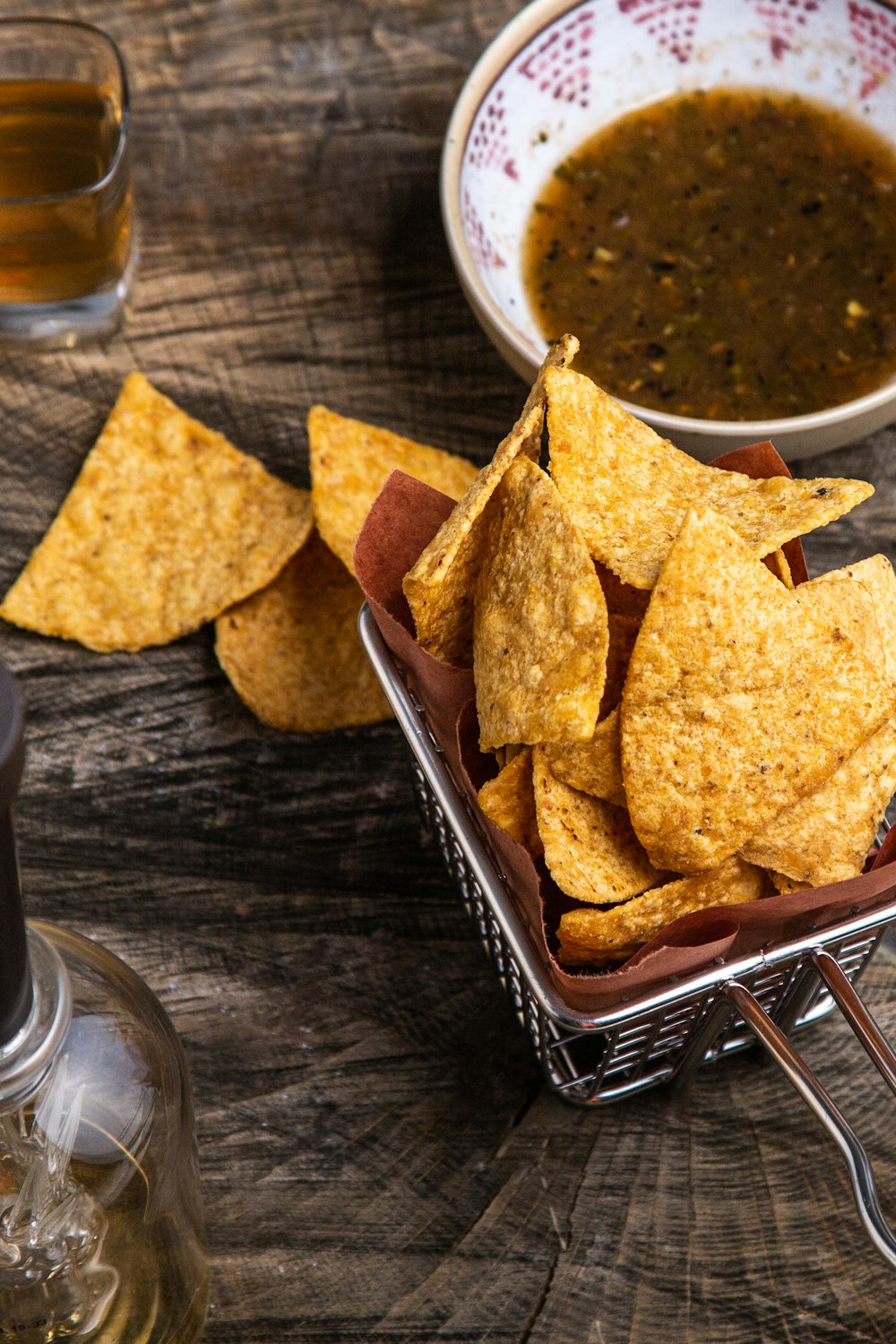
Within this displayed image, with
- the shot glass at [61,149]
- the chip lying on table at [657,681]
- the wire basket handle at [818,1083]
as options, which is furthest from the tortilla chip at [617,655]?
the shot glass at [61,149]

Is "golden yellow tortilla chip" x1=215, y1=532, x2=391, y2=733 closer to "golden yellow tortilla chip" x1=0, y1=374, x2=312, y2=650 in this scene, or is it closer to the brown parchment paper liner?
"golden yellow tortilla chip" x1=0, y1=374, x2=312, y2=650

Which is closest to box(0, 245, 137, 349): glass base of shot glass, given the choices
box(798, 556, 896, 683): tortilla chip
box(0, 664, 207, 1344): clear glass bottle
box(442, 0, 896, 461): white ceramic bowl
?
box(442, 0, 896, 461): white ceramic bowl

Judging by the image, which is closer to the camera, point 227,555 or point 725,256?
point 227,555

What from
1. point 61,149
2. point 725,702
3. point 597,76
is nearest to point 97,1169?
point 725,702

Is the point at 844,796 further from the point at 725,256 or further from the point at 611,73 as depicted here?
the point at 611,73

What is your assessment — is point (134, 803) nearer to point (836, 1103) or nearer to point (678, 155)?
point (836, 1103)

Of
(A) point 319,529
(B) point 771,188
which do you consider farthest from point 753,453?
(B) point 771,188
